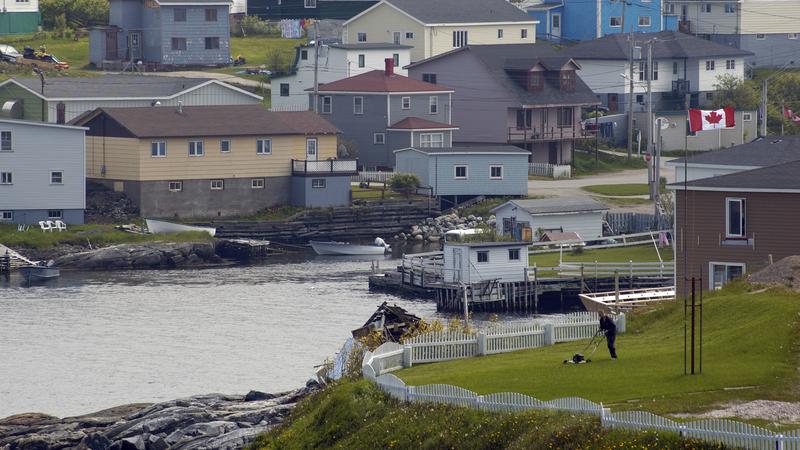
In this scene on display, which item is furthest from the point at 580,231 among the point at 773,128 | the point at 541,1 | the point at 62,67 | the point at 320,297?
the point at 541,1

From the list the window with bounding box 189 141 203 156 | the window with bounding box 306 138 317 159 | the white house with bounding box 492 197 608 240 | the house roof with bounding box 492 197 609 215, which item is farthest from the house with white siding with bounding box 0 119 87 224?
the house roof with bounding box 492 197 609 215

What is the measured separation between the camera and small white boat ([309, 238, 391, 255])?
81.2 metres

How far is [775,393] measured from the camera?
111ft

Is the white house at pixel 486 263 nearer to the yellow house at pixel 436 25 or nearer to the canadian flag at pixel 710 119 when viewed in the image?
the canadian flag at pixel 710 119

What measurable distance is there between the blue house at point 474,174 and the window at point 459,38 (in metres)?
26.0

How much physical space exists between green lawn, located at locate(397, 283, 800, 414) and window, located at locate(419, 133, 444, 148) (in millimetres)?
54034

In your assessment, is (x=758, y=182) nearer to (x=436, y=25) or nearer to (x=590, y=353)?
(x=590, y=353)

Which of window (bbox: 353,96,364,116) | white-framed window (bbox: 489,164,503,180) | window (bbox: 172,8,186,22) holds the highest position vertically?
window (bbox: 172,8,186,22)

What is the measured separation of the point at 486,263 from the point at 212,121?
75.9ft

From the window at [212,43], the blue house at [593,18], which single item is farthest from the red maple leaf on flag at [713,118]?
the blue house at [593,18]

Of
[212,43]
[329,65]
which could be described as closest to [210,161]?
[329,65]

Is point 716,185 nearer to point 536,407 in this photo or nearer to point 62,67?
point 536,407

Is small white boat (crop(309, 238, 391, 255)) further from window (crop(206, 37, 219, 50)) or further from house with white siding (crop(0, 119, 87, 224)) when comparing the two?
window (crop(206, 37, 219, 50))

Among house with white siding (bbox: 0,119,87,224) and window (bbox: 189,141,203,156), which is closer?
house with white siding (bbox: 0,119,87,224)
